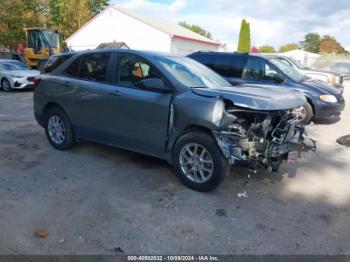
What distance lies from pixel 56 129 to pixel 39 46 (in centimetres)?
1866

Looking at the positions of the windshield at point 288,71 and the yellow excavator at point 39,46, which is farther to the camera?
the yellow excavator at point 39,46

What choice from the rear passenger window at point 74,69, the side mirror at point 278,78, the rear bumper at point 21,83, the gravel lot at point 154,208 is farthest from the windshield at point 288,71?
the rear bumper at point 21,83

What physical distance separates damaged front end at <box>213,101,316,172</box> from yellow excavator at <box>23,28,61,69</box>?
1940 centimetres

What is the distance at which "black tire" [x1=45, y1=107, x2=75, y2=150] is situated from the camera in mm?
5727

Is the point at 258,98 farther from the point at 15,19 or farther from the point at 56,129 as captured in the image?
the point at 15,19

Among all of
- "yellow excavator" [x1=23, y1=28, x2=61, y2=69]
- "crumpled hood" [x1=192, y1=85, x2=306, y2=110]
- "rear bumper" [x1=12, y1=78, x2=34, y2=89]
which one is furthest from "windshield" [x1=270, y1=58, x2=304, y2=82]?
"yellow excavator" [x1=23, y1=28, x2=61, y2=69]

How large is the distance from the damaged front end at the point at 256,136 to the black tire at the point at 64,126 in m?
2.76

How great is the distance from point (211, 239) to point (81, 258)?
1215 millimetres

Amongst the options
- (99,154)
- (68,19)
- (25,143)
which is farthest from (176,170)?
(68,19)

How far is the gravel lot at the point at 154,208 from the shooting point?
324cm

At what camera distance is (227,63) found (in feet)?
30.3

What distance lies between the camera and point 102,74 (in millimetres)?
5270

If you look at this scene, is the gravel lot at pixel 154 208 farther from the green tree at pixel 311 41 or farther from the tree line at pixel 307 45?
the green tree at pixel 311 41

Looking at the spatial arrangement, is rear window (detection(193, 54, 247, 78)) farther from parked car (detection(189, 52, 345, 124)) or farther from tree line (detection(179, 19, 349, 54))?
tree line (detection(179, 19, 349, 54))
